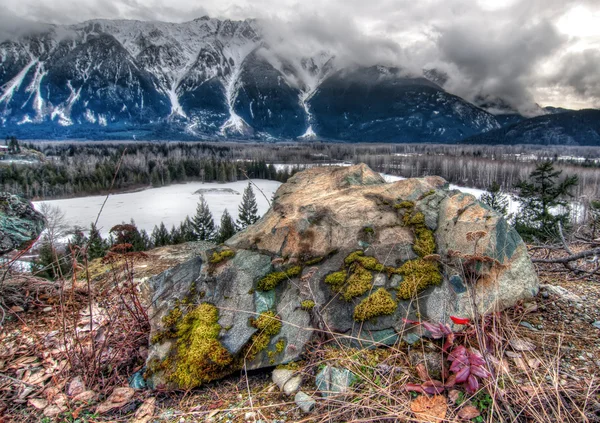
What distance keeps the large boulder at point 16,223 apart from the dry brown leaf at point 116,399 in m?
4.73

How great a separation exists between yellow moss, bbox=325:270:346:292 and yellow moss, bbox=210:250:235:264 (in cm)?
128

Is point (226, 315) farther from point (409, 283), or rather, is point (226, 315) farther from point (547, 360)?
point (547, 360)

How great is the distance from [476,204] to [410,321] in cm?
189

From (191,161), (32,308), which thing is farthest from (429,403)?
(191,161)

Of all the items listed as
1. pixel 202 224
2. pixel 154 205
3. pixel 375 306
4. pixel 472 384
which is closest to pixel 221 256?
pixel 375 306

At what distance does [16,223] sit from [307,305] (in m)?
6.78

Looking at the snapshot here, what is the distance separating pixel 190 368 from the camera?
2.71 m

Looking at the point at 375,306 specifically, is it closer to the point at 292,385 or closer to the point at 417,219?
the point at 292,385

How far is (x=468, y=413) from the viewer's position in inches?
75.9

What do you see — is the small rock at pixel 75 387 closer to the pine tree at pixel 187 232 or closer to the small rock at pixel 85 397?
the small rock at pixel 85 397

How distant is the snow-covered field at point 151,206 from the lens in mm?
64188

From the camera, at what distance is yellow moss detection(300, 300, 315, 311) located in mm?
2981

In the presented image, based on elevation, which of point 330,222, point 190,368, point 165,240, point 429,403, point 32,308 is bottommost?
point 165,240

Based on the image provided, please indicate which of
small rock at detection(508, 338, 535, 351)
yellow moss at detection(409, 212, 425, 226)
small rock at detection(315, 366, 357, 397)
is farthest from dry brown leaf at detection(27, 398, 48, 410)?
yellow moss at detection(409, 212, 425, 226)
